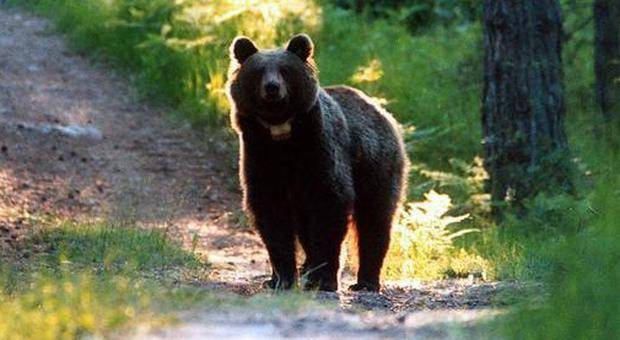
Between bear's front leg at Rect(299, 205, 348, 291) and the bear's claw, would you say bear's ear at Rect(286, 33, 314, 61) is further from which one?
the bear's claw

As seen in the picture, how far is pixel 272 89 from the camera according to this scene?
328 inches

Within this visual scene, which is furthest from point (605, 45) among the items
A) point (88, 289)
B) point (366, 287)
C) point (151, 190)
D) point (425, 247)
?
point (88, 289)

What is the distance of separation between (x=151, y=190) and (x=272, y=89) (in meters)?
5.48

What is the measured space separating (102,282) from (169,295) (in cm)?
73

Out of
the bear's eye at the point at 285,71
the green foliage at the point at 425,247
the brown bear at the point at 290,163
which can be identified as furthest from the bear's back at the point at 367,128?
the green foliage at the point at 425,247

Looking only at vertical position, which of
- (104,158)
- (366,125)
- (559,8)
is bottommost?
(104,158)

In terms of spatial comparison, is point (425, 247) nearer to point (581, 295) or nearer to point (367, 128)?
point (367, 128)

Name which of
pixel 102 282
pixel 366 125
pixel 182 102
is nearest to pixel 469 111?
pixel 182 102

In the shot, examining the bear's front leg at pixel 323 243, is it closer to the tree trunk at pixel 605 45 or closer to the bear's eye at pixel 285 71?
the bear's eye at pixel 285 71

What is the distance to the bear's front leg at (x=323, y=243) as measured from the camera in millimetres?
8523

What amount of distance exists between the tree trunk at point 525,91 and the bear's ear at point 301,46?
4.01 metres

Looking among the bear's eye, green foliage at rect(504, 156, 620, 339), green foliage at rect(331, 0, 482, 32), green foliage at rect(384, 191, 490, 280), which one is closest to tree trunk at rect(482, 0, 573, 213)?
green foliage at rect(384, 191, 490, 280)

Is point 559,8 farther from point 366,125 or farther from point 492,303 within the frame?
point 492,303

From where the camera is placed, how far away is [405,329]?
5.60m
